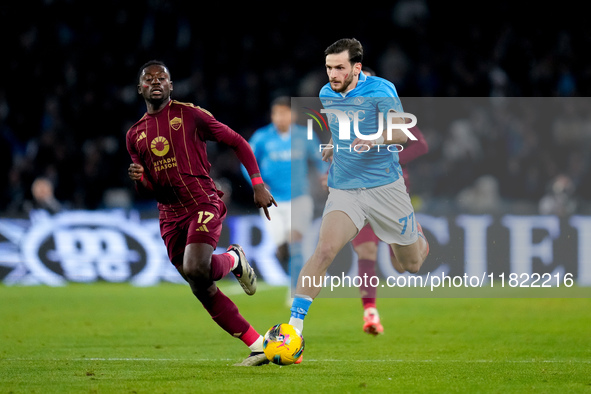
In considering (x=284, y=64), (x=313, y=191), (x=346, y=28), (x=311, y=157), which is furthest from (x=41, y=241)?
(x=346, y=28)

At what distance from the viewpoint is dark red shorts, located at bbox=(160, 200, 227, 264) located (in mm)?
5809

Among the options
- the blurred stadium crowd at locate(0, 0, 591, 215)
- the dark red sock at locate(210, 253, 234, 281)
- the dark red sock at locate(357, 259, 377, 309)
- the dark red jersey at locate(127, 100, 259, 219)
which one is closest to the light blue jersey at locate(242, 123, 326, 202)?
the dark red sock at locate(357, 259, 377, 309)

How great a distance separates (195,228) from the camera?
19.1ft

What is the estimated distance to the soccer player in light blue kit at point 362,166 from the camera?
6.08 m

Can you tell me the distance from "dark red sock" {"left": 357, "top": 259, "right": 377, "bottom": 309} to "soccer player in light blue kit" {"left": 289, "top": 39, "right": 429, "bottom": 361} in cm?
109

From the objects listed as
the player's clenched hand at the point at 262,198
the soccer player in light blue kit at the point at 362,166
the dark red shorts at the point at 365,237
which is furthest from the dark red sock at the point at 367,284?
the player's clenched hand at the point at 262,198

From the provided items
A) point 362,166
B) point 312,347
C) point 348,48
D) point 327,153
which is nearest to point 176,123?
point 327,153

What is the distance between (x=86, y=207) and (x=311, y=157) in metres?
5.90

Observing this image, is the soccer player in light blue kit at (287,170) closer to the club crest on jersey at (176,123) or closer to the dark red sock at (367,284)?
the dark red sock at (367,284)

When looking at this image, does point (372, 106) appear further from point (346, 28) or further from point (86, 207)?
point (346, 28)

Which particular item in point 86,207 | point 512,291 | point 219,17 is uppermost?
point 219,17

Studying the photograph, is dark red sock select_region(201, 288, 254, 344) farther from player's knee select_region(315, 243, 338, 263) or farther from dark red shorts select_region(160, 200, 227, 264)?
player's knee select_region(315, 243, 338, 263)

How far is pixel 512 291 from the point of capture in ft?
40.8

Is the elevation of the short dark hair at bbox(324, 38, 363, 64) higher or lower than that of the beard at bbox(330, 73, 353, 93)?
higher
